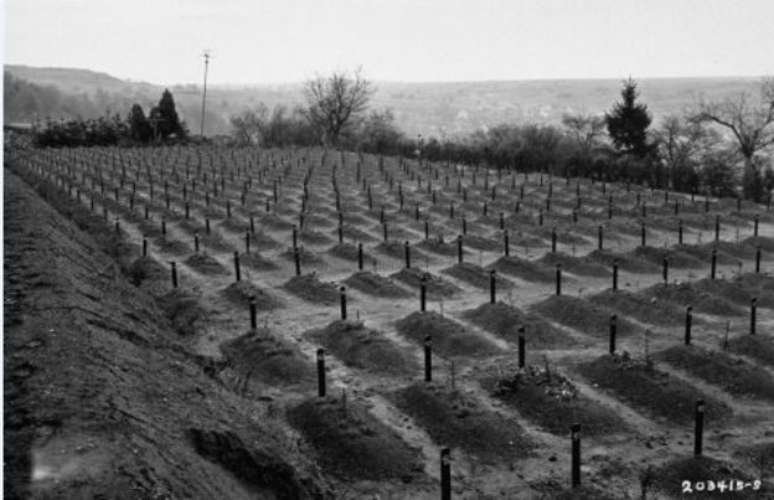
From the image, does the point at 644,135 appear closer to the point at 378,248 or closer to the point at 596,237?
the point at 596,237

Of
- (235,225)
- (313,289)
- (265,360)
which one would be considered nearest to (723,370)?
(265,360)

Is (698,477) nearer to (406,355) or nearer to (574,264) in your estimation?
(406,355)

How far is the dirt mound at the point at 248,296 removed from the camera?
18484mm

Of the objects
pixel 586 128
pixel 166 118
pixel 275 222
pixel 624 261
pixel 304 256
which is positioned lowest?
pixel 304 256

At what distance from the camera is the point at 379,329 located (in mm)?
16656

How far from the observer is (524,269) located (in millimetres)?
21625

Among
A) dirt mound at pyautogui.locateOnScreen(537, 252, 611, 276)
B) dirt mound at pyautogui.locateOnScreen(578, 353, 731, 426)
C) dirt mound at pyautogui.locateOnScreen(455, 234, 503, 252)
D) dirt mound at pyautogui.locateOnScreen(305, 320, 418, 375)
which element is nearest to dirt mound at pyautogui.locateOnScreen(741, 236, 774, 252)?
dirt mound at pyautogui.locateOnScreen(537, 252, 611, 276)

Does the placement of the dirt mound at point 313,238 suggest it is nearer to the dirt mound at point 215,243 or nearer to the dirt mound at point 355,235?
the dirt mound at point 355,235

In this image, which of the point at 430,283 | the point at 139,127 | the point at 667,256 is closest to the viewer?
the point at 430,283

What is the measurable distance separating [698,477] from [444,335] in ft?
21.3

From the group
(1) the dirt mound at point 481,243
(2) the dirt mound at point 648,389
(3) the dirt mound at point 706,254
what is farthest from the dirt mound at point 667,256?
(2) the dirt mound at point 648,389

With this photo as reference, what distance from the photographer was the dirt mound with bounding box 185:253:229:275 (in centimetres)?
2203

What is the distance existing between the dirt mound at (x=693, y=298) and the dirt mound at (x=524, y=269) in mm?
2658

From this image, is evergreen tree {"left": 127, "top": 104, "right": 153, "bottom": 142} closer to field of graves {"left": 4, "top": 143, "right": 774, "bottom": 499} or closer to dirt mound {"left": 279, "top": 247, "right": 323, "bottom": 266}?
field of graves {"left": 4, "top": 143, "right": 774, "bottom": 499}
